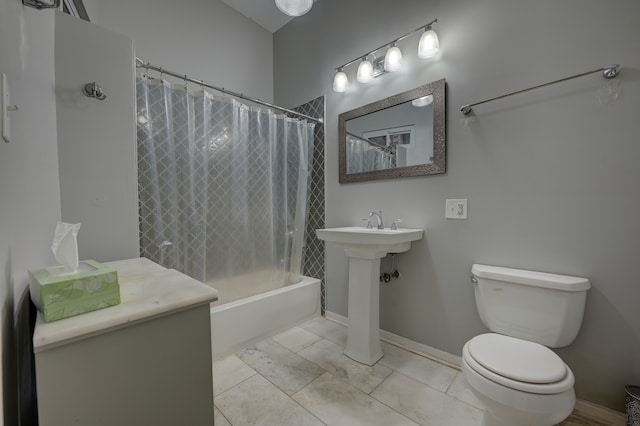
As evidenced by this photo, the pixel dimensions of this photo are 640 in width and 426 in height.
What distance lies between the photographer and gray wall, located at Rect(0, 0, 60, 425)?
0.61 meters

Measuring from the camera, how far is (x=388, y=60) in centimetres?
180

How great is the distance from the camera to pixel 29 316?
764 mm

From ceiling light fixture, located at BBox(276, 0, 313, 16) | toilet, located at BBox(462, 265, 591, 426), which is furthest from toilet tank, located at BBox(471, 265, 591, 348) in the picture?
ceiling light fixture, located at BBox(276, 0, 313, 16)

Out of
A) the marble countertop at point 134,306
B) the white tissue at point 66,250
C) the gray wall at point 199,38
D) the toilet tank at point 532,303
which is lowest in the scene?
the toilet tank at point 532,303

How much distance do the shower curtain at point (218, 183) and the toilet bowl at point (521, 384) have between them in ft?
5.25

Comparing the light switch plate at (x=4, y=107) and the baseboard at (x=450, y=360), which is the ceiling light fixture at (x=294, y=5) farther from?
the baseboard at (x=450, y=360)

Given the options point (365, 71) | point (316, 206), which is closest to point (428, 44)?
point (365, 71)

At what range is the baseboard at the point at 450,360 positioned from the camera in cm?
120

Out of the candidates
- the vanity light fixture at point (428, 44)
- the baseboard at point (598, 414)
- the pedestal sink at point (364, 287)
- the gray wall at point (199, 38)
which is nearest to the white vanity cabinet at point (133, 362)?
the pedestal sink at point (364, 287)

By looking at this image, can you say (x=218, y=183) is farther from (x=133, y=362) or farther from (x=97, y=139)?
(x=133, y=362)

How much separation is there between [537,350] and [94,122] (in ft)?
7.46

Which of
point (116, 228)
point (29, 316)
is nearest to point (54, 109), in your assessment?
point (116, 228)

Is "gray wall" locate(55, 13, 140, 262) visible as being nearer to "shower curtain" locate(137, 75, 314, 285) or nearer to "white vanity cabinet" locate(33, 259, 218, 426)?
"shower curtain" locate(137, 75, 314, 285)

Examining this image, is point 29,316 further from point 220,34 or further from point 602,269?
point 220,34
